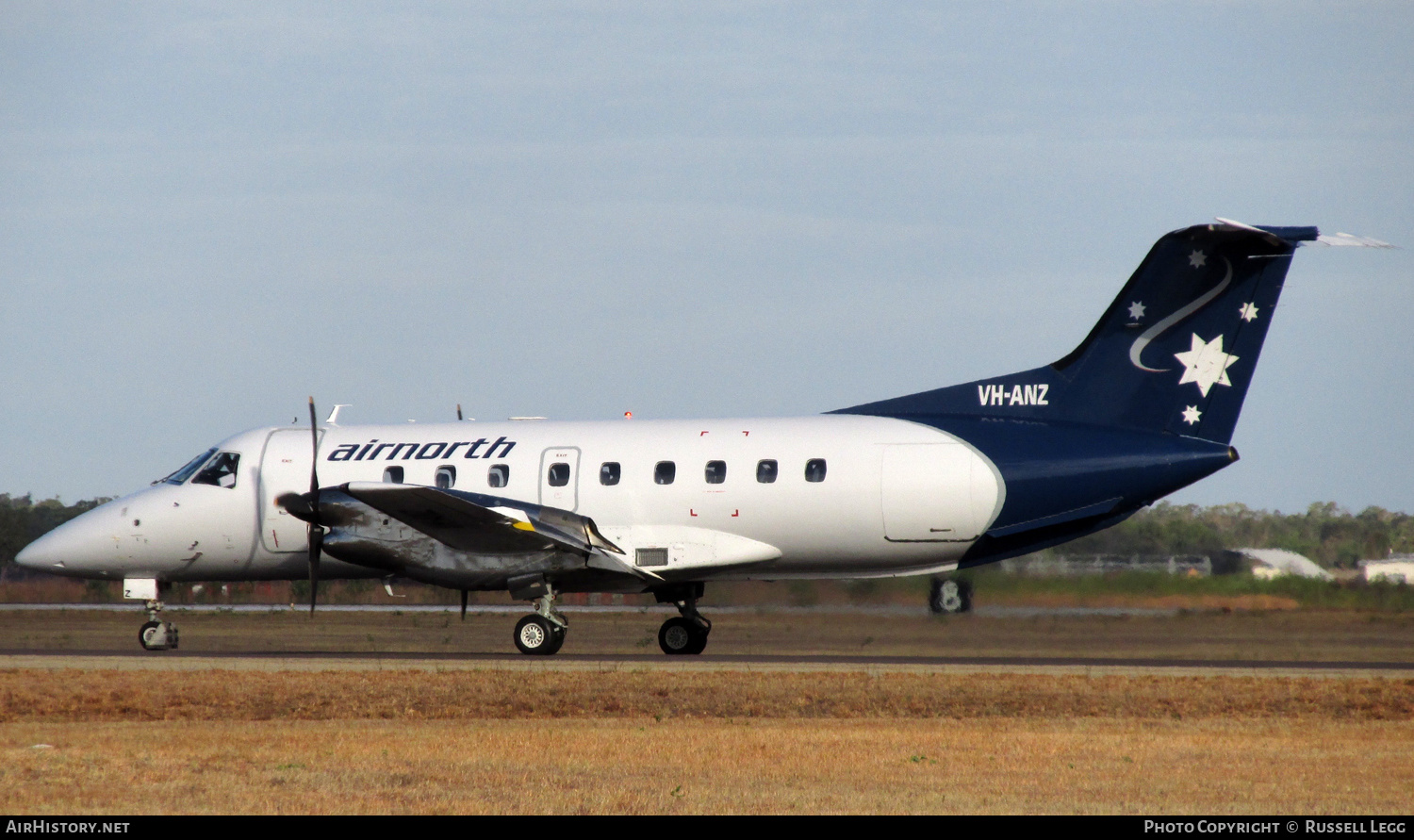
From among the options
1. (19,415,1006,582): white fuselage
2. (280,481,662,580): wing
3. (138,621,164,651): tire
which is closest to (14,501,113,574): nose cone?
(19,415,1006,582): white fuselage

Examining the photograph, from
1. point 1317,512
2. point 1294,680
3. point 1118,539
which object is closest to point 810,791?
point 1294,680

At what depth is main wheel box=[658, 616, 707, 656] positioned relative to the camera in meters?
25.2

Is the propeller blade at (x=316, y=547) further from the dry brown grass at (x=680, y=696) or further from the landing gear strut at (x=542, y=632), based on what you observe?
the landing gear strut at (x=542, y=632)

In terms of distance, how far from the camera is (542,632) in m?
24.3

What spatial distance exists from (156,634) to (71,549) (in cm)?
211

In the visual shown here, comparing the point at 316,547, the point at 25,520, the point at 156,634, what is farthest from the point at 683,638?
the point at 25,520

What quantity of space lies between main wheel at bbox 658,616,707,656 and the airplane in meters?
0.03

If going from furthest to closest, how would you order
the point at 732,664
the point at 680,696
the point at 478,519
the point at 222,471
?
the point at 222,471 < the point at 478,519 < the point at 732,664 < the point at 680,696

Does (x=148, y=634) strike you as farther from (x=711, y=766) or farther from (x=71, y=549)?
(x=711, y=766)

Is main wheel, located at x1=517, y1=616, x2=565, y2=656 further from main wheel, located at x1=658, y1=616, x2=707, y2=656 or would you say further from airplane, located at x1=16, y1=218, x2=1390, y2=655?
main wheel, located at x1=658, y1=616, x2=707, y2=656

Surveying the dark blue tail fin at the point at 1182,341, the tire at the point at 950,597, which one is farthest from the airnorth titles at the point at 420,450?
the dark blue tail fin at the point at 1182,341

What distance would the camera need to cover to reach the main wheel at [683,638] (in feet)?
82.8

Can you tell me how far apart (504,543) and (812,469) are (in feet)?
16.2

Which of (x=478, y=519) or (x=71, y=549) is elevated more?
(x=478, y=519)
